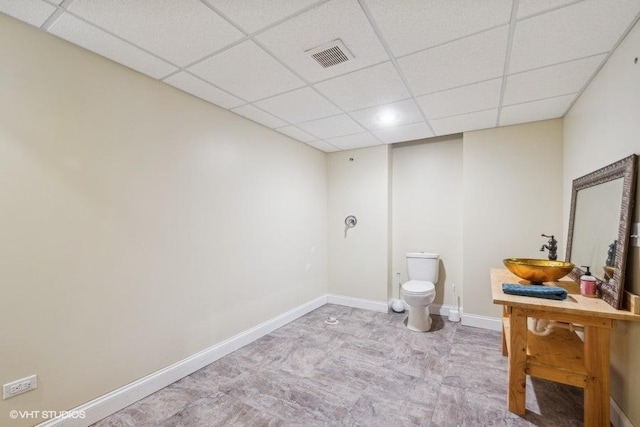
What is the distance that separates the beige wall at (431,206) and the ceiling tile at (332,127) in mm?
1053

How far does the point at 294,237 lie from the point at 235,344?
145cm

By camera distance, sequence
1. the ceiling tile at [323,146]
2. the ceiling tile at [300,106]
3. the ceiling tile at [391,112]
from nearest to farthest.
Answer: the ceiling tile at [300,106] → the ceiling tile at [391,112] → the ceiling tile at [323,146]

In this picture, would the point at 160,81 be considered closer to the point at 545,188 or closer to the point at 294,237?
the point at 294,237

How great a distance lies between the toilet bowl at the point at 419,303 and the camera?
10.6 ft

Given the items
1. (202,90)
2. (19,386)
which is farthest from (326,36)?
(19,386)

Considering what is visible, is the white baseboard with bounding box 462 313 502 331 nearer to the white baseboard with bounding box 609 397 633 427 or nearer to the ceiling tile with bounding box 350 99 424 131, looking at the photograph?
the white baseboard with bounding box 609 397 633 427

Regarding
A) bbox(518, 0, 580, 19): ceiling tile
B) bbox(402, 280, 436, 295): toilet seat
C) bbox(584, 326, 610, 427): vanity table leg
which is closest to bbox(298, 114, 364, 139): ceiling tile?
bbox(518, 0, 580, 19): ceiling tile

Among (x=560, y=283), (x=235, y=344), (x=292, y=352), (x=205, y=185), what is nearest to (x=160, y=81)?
(x=205, y=185)

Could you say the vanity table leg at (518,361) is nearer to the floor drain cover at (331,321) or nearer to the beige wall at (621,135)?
the beige wall at (621,135)

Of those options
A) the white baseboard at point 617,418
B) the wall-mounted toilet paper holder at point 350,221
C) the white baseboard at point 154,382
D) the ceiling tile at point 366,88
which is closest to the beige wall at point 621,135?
the white baseboard at point 617,418

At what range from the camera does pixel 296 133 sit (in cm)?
351

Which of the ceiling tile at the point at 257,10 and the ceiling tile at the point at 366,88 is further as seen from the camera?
the ceiling tile at the point at 366,88

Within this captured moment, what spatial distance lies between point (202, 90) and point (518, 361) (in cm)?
309

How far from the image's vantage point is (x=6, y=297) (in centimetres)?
153
